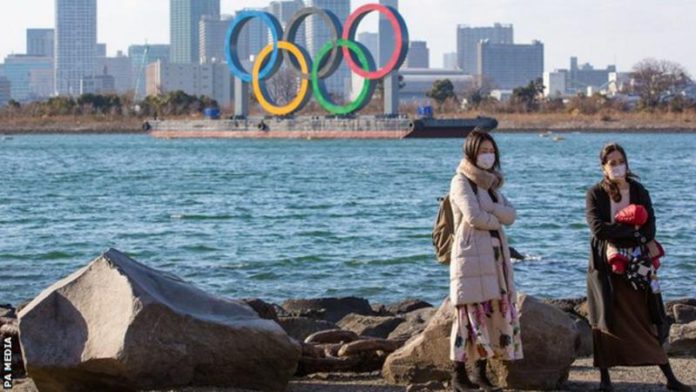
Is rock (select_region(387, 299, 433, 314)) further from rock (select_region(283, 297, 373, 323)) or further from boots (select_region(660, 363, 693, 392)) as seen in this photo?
boots (select_region(660, 363, 693, 392))

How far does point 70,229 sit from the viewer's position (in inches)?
965

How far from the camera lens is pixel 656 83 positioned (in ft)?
376

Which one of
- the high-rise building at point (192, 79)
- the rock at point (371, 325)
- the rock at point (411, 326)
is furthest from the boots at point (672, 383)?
the high-rise building at point (192, 79)

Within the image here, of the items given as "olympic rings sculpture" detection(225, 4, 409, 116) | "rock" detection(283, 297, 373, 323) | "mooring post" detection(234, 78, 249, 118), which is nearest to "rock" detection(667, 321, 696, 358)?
"rock" detection(283, 297, 373, 323)

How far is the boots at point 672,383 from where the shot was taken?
6.61 metres

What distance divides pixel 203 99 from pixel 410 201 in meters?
90.1

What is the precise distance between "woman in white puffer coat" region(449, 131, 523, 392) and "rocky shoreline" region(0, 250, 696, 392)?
27 cm

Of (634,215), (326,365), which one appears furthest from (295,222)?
(634,215)

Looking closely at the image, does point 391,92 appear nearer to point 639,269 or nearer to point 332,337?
point 332,337

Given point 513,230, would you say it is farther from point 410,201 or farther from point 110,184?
point 110,184

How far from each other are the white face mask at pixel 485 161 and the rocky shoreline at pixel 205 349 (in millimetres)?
709

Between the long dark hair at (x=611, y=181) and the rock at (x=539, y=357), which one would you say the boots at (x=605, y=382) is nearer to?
the rock at (x=539, y=357)

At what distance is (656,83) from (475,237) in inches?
4364

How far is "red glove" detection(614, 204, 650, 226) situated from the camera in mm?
6664
